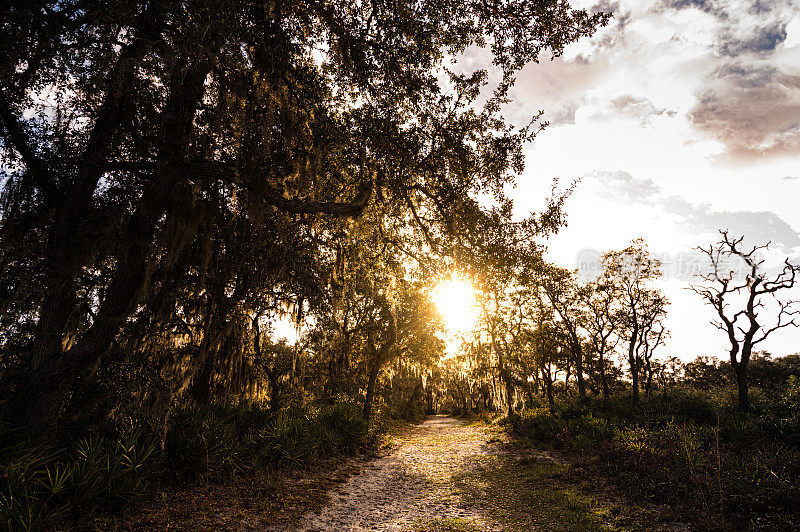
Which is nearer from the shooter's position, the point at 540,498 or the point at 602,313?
the point at 540,498

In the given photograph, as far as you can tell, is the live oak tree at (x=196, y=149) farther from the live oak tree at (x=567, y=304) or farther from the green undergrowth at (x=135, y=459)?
the live oak tree at (x=567, y=304)

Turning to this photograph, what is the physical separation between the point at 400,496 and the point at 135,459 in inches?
207

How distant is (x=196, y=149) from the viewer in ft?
19.4

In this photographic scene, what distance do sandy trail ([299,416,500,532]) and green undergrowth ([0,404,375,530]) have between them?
192 centimetres

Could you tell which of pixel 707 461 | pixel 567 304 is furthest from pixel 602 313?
pixel 707 461

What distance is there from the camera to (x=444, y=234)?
279 inches

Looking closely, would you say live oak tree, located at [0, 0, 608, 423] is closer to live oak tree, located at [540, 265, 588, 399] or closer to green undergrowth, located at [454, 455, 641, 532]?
green undergrowth, located at [454, 455, 641, 532]

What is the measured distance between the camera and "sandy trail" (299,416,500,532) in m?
5.75

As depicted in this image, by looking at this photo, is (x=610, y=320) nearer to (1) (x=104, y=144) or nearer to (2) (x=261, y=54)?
(2) (x=261, y=54)

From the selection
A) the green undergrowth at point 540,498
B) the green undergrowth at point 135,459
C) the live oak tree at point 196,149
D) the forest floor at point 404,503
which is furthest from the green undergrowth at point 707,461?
the green undergrowth at point 135,459

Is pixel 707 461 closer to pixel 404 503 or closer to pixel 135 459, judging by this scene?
pixel 404 503

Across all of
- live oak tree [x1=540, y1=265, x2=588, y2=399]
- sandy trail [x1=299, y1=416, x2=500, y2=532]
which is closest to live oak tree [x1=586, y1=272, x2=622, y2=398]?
live oak tree [x1=540, y1=265, x2=588, y2=399]

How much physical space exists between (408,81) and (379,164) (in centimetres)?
149

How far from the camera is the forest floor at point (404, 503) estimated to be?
517 centimetres
